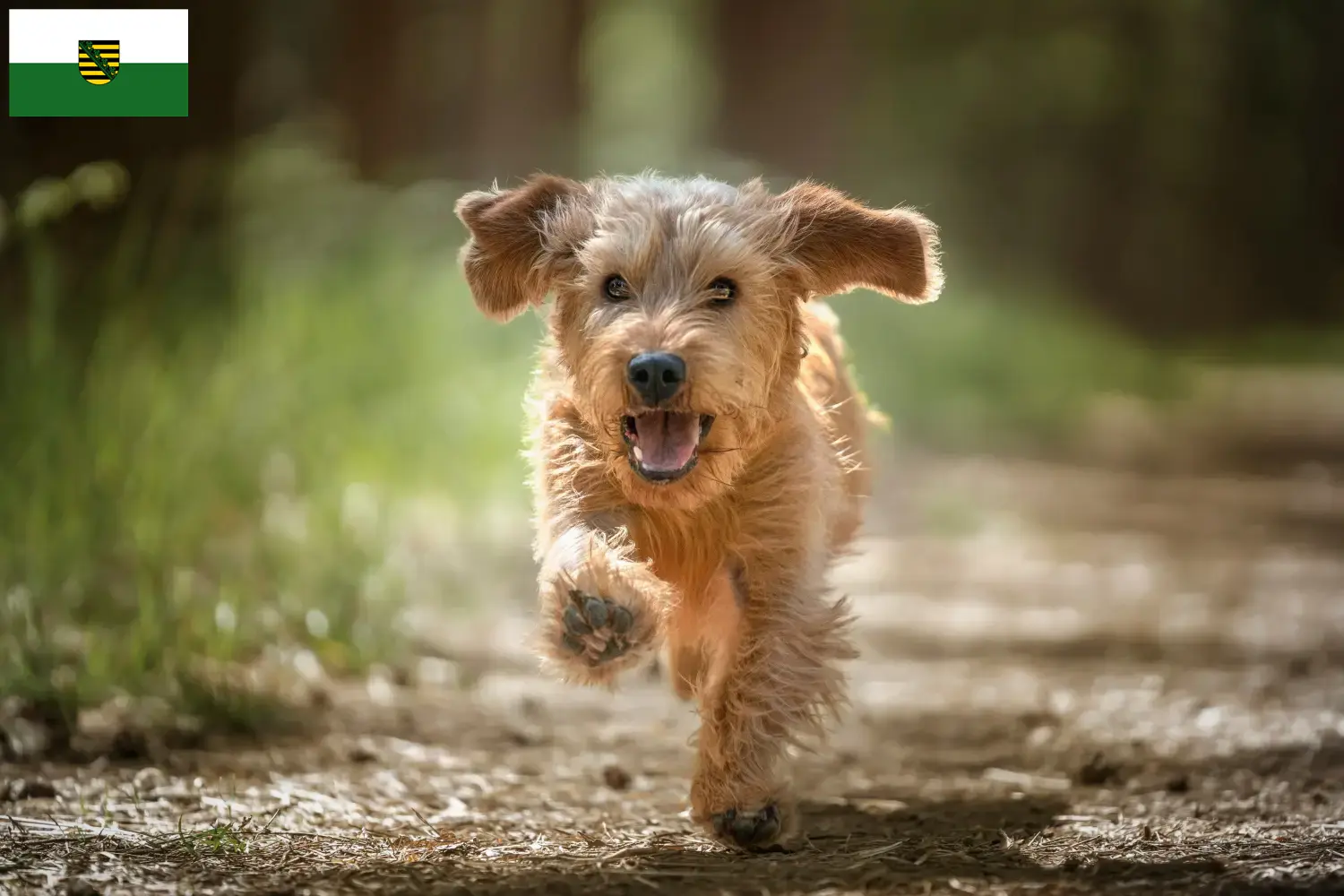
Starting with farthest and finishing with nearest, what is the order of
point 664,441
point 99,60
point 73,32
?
point 99,60 → point 73,32 → point 664,441

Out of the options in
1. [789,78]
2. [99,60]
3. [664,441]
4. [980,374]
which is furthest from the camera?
[789,78]

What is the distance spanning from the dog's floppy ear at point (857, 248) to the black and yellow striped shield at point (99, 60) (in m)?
3.58

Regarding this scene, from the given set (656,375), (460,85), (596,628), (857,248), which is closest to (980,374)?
(460,85)

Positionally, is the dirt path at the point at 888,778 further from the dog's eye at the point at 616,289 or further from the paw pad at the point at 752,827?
the dog's eye at the point at 616,289

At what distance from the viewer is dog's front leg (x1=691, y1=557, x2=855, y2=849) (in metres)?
4.23

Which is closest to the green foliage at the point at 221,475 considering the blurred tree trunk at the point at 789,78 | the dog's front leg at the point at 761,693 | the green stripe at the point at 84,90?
the green stripe at the point at 84,90

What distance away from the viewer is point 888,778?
5.30 metres

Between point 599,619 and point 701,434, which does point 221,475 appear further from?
point 599,619

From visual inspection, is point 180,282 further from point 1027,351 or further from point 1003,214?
point 1003,214

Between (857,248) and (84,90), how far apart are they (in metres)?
4.06

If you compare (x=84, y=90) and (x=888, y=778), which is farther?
(x=84, y=90)

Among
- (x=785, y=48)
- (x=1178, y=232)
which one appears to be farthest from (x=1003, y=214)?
(x=785, y=48)

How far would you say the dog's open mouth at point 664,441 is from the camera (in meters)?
4.14

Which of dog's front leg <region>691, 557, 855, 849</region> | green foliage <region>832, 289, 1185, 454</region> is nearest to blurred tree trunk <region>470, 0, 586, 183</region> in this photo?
green foliage <region>832, 289, 1185, 454</region>
